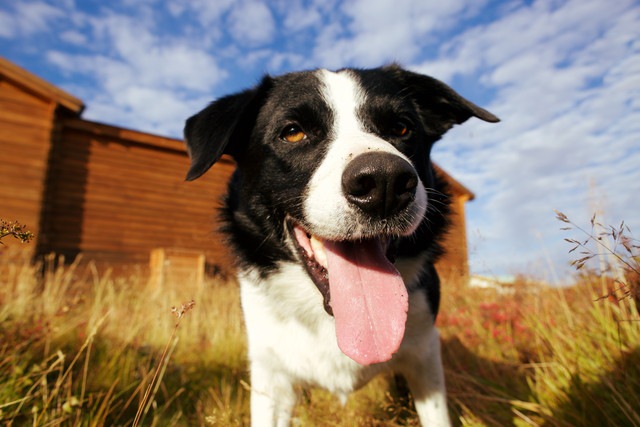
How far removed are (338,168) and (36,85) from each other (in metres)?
13.5

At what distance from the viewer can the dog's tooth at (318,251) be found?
6.59ft

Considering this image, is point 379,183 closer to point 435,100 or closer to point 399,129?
point 399,129

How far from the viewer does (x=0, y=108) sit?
39.6 feet

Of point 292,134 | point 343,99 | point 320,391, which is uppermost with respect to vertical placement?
point 343,99

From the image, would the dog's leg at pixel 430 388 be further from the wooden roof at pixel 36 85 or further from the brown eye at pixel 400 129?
the wooden roof at pixel 36 85

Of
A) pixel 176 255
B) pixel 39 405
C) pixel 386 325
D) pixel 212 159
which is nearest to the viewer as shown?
pixel 386 325

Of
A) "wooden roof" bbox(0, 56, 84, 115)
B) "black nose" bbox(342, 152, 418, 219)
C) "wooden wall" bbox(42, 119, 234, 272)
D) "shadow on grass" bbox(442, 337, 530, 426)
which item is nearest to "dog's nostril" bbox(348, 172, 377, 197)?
"black nose" bbox(342, 152, 418, 219)

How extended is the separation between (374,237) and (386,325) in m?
0.37

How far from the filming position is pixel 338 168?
5.69 feet

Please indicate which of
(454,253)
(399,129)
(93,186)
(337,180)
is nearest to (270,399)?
(337,180)

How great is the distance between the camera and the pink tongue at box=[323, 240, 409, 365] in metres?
1.75

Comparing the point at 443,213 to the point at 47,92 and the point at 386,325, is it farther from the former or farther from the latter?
the point at 47,92

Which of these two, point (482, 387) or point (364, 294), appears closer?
point (364, 294)

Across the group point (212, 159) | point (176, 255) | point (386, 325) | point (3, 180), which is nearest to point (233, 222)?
point (212, 159)
